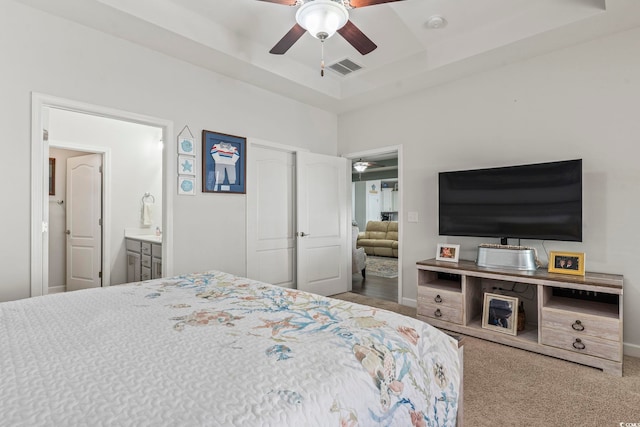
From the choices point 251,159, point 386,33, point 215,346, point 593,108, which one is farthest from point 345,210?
point 215,346

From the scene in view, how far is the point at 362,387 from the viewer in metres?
0.92

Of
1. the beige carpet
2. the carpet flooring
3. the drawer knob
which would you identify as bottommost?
the beige carpet

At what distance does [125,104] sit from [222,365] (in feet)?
8.92

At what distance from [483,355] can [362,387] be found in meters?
2.15

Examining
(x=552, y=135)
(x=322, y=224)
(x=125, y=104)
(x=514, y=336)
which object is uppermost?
(x=125, y=104)

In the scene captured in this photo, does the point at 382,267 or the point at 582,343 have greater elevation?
the point at 582,343

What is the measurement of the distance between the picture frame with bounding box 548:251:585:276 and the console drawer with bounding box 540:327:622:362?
0.48 m

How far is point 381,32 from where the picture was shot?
10.2 ft

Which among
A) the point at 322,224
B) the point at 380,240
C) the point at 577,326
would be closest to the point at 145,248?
the point at 322,224

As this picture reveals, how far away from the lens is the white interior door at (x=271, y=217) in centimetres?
381

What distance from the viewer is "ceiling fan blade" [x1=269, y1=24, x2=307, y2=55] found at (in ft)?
7.45

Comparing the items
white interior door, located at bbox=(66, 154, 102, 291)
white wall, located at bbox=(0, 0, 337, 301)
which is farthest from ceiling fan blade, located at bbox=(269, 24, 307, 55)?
white interior door, located at bbox=(66, 154, 102, 291)

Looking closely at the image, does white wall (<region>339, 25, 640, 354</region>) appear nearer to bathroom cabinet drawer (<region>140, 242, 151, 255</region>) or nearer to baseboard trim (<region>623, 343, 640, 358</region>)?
baseboard trim (<region>623, 343, 640, 358</region>)

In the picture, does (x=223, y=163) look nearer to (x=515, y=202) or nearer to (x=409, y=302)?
(x=409, y=302)
